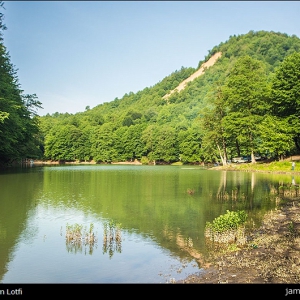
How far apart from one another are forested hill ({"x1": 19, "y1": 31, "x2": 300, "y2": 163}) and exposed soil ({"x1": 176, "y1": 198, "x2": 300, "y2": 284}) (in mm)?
39720

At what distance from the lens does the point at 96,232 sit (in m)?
15.0

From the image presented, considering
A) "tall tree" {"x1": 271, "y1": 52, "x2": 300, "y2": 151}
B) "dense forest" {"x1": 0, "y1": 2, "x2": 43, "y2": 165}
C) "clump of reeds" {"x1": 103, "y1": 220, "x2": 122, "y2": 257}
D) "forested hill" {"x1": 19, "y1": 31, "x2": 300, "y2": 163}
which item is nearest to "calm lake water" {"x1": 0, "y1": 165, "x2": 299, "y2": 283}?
"clump of reeds" {"x1": 103, "y1": 220, "x2": 122, "y2": 257}

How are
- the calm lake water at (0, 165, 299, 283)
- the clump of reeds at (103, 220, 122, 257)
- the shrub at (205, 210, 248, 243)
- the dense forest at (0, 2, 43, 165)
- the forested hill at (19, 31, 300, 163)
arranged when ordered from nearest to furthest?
the calm lake water at (0, 165, 299, 283), the clump of reeds at (103, 220, 122, 257), the shrub at (205, 210, 248, 243), the dense forest at (0, 2, 43, 165), the forested hill at (19, 31, 300, 163)

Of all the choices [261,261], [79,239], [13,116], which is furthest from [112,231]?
[13,116]

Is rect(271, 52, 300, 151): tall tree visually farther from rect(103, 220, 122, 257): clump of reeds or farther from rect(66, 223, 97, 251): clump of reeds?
rect(66, 223, 97, 251): clump of reeds

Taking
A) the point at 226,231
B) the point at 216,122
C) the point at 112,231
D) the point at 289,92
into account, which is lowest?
the point at 112,231

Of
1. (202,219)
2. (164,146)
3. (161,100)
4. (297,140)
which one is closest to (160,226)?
(202,219)

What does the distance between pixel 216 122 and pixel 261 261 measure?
5799 cm

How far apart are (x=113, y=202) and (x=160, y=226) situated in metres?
7.76

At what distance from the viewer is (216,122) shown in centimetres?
6669

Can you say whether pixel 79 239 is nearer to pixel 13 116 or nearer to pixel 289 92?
pixel 13 116

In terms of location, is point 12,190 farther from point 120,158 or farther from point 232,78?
point 120,158

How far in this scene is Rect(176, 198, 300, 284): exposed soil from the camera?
349 inches

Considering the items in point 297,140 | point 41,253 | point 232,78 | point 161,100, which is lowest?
point 41,253
